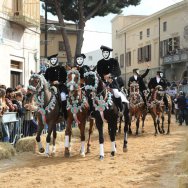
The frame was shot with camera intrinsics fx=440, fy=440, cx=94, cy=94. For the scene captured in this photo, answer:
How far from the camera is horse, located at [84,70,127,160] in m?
11.6

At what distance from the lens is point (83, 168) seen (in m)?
10.6

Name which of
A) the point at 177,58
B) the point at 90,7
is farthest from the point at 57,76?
the point at 177,58

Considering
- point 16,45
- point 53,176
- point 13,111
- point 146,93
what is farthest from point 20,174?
point 16,45

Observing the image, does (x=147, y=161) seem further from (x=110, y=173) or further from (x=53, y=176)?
(x=53, y=176)

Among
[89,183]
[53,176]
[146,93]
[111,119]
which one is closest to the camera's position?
[89,183]

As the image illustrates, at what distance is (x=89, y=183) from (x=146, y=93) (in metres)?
10.7

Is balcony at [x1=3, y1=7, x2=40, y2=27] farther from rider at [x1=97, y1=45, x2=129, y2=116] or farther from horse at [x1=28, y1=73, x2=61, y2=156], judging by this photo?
rider at [x1=97, y1=45, x2=129, y2=116]

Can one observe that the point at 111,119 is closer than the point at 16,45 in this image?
Yes

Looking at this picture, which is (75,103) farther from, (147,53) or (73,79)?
(147,53)

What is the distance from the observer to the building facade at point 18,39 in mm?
21641

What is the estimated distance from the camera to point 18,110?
569 inches

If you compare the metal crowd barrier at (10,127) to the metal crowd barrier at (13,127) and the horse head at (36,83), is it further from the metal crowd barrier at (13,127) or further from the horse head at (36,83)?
the horse head at (36,83)

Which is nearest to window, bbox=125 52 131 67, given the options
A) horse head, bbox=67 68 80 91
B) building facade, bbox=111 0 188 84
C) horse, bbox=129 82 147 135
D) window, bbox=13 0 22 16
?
building facade, bbox=111 0 188 84

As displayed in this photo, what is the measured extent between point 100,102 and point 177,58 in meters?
30.1
